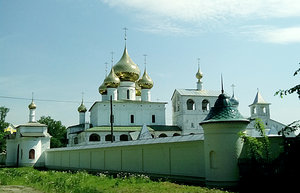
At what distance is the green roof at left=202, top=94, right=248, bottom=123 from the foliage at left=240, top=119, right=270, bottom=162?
68cm

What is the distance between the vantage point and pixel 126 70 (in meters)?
42.4

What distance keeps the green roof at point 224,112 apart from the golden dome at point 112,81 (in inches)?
1164

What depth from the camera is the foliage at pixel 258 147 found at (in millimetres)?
11188

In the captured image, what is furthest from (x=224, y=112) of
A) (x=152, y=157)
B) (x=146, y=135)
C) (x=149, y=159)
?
(x=146, y=135)

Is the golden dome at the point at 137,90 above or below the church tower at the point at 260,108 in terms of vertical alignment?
above

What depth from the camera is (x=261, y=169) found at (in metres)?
10.8

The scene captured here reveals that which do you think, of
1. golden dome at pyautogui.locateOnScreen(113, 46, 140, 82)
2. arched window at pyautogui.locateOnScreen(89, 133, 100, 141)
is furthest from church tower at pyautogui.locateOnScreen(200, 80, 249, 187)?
golden dome at pyautogui.locateOnScreen(113, 46, 140, 82)

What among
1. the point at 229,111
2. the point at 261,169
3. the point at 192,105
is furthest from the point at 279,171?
the point at 192,105

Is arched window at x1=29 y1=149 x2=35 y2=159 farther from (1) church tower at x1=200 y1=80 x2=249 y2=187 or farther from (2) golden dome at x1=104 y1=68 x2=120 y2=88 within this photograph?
(1) church tower at x1=200 y1=80 x2=249 y2=187

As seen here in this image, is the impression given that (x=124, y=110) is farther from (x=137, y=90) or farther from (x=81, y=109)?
(x=81, y=109)

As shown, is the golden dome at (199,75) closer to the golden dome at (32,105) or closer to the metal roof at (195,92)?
the metal roof at (195,92)

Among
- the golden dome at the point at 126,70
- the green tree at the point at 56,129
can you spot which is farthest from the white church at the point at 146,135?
the green tree at the point at 56,129

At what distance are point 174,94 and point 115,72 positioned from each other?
804cm

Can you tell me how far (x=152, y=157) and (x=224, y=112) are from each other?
5.47 m
